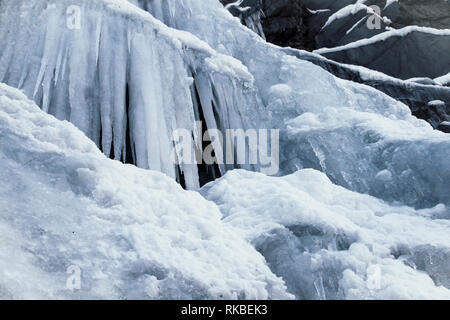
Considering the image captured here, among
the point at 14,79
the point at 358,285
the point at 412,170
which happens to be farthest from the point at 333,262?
the point at 14,79

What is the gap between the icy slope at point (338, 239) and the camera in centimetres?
377

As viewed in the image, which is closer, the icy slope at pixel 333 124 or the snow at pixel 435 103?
the icy slope at pixel 333 124

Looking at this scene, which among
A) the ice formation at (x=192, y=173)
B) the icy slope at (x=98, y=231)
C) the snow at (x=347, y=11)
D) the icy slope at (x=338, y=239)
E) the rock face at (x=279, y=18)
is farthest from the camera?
the rock face at (x=279, y=18)

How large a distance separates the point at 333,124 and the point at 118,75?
130 inches

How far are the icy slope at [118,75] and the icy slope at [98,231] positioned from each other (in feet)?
5.83

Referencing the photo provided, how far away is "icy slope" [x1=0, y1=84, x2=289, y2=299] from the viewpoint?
304 centimetres

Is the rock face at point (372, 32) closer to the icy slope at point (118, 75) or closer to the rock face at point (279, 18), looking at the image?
the rock face at point (279, 18)

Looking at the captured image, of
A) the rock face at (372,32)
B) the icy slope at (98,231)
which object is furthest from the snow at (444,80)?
the icy slope at (98,231)

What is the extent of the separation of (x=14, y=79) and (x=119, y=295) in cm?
439

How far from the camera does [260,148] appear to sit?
6.99 m

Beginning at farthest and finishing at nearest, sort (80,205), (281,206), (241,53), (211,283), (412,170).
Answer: (241,53), (412,170), (281,206), (80,205), (211,283)

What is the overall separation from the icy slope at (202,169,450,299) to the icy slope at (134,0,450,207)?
2.18ft
